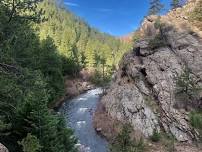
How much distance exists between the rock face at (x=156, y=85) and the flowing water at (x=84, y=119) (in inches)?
163

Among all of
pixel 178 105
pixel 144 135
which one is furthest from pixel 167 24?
pixel 144 135

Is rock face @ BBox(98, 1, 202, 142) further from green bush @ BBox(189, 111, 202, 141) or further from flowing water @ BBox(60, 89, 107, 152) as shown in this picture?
flowing water @ BBox(60, 89, 107, 152)

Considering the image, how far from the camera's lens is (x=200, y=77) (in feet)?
164

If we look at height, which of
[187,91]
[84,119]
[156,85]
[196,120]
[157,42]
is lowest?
[84,119]

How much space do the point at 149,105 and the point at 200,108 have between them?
713 centimetres

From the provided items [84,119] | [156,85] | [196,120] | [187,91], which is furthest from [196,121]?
[84,119]

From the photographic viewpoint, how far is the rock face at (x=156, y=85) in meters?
46.6

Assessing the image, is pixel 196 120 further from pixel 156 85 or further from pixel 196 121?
pixel 156 85

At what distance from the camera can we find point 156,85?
51594 mm

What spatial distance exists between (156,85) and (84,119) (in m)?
13.7

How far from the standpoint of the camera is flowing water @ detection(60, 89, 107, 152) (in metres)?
44.7

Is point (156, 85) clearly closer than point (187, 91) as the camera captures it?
No

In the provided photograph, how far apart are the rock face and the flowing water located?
4146 mm

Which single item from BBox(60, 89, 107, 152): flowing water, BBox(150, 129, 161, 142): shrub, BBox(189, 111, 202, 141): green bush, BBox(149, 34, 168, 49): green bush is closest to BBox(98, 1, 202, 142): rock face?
BBox(149, 34, 168, 49): green bush
